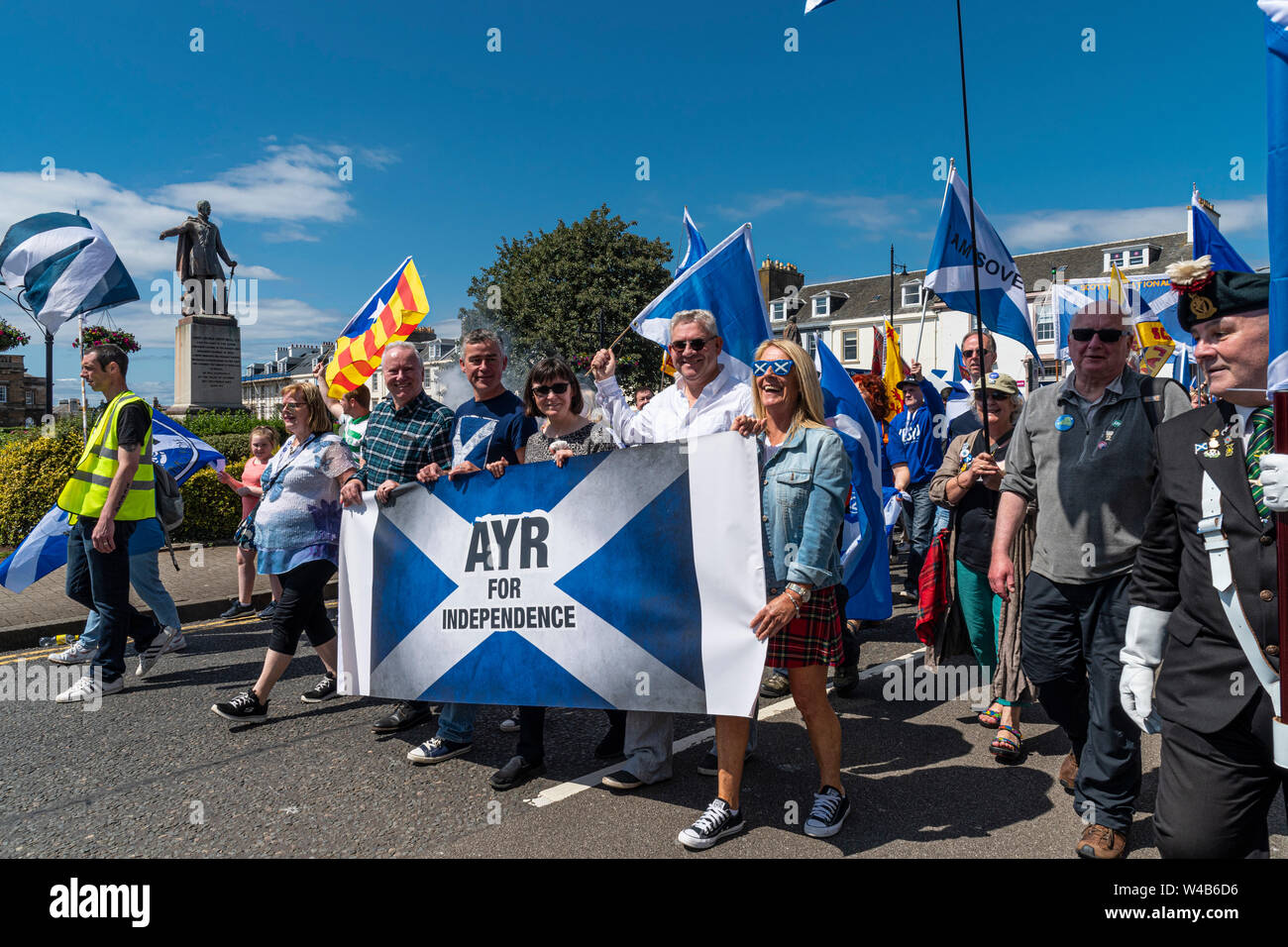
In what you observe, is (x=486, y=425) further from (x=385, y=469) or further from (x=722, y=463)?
(x=722, y=463)

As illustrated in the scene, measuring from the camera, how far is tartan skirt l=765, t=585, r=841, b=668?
347 centimetres

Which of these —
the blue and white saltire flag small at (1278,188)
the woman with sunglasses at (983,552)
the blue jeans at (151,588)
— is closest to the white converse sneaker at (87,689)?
the blue jeans at (151,588)

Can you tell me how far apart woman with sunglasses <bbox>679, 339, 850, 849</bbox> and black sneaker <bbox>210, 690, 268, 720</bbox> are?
2864mm

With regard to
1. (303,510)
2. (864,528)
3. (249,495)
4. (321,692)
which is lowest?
(321,692)

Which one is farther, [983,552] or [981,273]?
[981,273]

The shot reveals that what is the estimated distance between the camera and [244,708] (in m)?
4.97

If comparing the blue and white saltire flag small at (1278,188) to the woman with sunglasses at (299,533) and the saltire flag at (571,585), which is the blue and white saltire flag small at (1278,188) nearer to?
the saltire flag at (571,585)

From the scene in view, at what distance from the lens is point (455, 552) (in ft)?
14.2

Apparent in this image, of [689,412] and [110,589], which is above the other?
[689,412]

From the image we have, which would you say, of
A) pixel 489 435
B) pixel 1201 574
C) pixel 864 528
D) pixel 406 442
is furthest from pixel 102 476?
pixel 1201 574

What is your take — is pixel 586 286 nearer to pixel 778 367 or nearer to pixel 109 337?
pixel 109 337

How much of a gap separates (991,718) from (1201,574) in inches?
111

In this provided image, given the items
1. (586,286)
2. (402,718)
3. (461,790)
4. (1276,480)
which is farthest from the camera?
(586,286)

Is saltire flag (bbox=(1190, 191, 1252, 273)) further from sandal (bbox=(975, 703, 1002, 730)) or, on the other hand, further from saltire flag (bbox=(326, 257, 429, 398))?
saltire flag (bbox=(326, 257, 429, 398))
